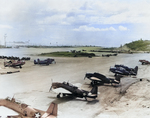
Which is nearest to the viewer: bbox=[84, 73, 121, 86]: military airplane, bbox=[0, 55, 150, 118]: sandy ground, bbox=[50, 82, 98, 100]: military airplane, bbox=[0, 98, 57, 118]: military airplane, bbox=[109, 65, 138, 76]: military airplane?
bbox=[0, 98, 57, 118]: military airplane

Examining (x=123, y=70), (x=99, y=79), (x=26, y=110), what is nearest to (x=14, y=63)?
(x=26, y=110)

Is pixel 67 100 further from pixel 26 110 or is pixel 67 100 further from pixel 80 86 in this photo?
pixel 26 110

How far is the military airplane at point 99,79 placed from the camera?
233 inches

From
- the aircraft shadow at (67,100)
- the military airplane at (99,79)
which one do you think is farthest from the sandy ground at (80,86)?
the military airplane at (99,79)

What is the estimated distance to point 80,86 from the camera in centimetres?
550

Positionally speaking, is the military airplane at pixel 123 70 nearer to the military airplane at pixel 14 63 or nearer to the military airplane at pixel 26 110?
the military airplane at pixel 26 110

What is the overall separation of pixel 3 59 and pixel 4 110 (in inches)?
103

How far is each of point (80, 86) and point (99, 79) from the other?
2.92 ft

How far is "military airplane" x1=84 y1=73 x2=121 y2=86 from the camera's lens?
593 cm

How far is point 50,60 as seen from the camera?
654 centimetres

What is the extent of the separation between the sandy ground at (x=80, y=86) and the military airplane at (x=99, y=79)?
6.0 inches

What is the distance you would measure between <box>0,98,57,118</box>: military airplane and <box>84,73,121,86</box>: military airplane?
219 cm

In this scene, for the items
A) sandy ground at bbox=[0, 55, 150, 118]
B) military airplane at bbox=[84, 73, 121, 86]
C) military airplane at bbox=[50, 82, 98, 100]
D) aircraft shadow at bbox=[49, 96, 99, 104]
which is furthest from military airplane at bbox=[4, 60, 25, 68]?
military airplane at bbox=[84, 73, 121, 86]

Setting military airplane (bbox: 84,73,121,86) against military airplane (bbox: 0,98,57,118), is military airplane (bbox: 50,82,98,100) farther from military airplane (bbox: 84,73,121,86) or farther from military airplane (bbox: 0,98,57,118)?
military airplane (bbox: 0,98,57,118)
